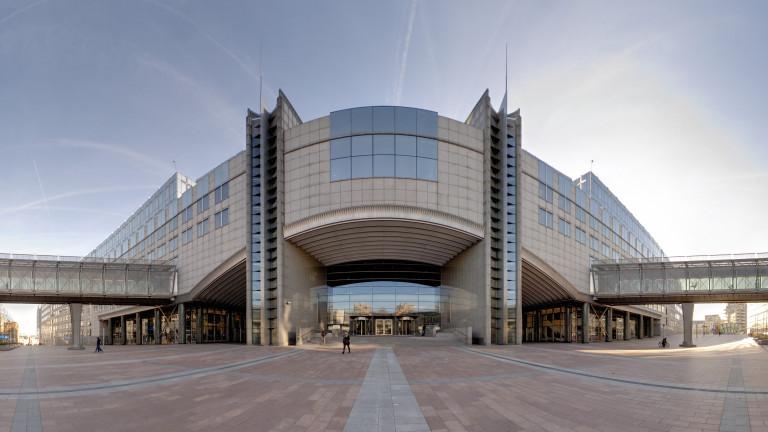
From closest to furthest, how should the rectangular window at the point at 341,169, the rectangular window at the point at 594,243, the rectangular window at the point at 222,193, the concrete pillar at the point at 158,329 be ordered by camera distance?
the rectangular window at the point at 341,169, the rectangular window at the point at 222,193, the rectangular window at the point at 594,243, the concrete pillar at the point at 158,329

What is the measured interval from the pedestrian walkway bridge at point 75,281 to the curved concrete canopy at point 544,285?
4481 centimetres

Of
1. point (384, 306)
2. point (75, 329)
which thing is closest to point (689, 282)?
point (384, 306)

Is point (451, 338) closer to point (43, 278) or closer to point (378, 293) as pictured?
point (378, 293)

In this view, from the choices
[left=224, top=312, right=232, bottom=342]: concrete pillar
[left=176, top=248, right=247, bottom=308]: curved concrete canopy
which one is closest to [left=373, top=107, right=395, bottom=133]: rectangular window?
[left=176, top=248, right=247, bottom=308]: curved concrete canopy

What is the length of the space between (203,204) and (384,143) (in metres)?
26.1

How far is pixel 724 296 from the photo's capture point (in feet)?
127

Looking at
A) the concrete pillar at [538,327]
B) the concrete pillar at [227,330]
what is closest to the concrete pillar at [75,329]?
the concrete pillar at [227,330]

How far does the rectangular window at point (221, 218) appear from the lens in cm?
4328

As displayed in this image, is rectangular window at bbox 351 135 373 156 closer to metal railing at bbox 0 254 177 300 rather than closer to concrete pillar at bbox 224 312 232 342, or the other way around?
metal railing at bbox 0 254 177 300

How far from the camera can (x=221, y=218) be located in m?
44.0

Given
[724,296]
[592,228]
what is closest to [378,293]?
[592,228]

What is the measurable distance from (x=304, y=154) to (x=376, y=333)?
28256 millimetres

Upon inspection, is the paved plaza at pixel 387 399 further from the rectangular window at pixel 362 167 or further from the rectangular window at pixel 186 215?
the rectangular window at pixel 186 215

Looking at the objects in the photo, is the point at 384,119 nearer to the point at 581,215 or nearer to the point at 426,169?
the point at 426,169
